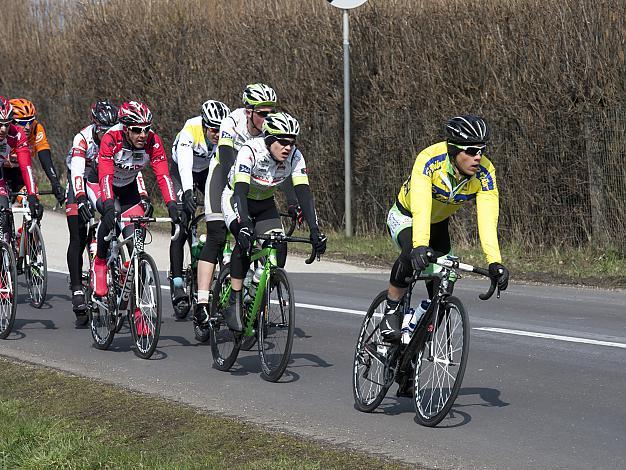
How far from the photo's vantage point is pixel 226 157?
34.0 feet

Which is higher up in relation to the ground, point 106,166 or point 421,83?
point 421,83

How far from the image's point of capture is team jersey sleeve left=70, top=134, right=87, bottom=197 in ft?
37.7

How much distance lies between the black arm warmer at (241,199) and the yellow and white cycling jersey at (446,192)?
1.53 m

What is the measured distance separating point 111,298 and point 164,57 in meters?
13.7

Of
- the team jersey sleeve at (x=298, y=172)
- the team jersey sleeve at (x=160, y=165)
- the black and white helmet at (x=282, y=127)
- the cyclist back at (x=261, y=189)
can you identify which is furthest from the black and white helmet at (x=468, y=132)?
the team jersey sleeve at (x=160, y=165)

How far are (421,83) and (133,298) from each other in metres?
8.49

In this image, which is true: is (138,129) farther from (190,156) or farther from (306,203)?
(306,203)

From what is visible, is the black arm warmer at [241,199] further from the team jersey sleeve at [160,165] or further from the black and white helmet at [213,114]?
the black and white helmet at [213,114]

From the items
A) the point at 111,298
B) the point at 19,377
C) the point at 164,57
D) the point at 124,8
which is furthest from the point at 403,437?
the point at 124,8

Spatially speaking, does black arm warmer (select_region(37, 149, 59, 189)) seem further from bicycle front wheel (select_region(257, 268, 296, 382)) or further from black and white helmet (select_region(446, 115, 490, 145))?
black and white helmet (select_region(446, 115, 490, 145))

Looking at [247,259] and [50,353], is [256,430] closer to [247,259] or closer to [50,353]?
[247,259]

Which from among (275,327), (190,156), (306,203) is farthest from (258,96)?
(275,327)

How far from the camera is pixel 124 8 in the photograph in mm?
26172

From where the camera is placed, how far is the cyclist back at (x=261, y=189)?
9023mm
